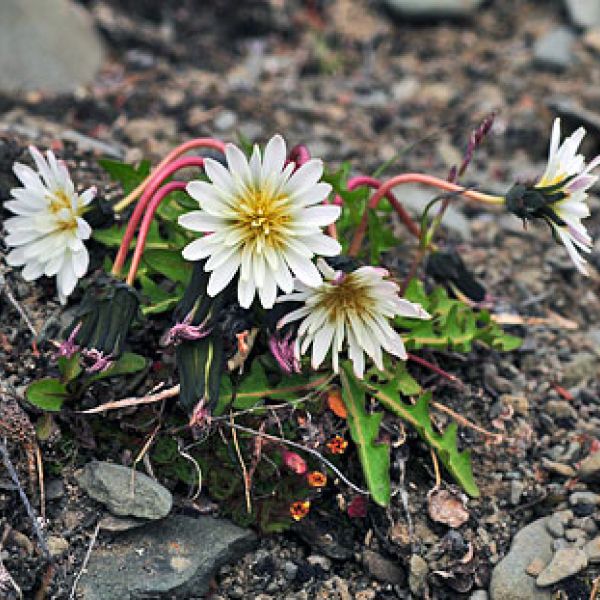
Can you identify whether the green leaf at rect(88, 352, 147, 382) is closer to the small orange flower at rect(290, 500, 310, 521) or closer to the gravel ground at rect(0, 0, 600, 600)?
the gravel ground at rect(0, 0, 600, 600)

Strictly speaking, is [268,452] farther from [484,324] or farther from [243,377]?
[484,324]

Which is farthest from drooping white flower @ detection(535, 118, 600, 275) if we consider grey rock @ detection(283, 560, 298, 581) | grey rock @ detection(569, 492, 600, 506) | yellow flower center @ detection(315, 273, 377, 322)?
grey rock @ detection(283, 560, 298, 581)

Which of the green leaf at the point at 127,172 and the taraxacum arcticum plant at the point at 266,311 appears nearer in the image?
the taraxacum arcticum plant at the point at 266,311

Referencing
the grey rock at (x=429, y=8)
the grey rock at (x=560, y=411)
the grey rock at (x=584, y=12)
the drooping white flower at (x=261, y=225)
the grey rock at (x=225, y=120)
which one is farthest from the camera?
the grey rock at (x=429, y=8)

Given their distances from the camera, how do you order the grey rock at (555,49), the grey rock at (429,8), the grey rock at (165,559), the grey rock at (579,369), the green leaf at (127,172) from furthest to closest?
the grey rock at (429,8)
the grey rock at (555,49)
the grey rock at (579,369)
the green leaf at (127,172)
the grey rock at (165,559)

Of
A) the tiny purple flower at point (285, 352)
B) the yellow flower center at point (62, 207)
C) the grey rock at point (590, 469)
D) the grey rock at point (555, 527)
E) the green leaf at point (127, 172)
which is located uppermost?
the green leaf at point (127, 172)

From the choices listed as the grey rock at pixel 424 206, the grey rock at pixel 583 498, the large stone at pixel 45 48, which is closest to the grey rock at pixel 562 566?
the grey rock at pixel 583 498

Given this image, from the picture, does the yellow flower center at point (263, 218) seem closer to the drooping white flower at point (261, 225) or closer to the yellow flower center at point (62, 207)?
the drooping white flower at point (261, 225)

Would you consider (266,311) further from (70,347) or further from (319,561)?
(319,561)
